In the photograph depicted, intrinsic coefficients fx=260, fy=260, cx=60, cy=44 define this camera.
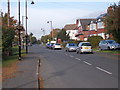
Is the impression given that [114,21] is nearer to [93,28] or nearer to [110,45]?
[110,45]

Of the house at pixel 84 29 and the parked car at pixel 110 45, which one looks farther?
the house at pixel 84 29

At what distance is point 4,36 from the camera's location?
2241 centimetres

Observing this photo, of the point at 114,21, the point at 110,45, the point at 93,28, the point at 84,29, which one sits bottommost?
the point at 110,45

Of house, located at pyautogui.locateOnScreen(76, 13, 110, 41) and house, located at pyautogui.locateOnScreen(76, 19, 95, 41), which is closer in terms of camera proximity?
house, located at pyautogui.locateOnScreen(76, 13, 110, 41)

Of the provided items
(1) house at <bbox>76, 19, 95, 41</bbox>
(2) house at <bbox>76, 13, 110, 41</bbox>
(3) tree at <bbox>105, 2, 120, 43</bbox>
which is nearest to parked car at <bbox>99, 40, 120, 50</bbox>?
(3) tree at <bbox>105, 2, 120, 43</bbox>

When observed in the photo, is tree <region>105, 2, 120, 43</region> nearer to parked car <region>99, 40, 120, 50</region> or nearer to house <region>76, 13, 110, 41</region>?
parked car <region>99, 40, 120, 50</region>

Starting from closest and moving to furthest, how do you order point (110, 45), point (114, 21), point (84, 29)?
point (114, 21), point (110, 45), point (84, 29)

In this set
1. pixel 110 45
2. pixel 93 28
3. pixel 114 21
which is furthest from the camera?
pixel 93 28

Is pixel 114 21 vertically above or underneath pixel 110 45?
above

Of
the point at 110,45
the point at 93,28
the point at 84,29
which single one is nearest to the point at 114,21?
the point at 110,45

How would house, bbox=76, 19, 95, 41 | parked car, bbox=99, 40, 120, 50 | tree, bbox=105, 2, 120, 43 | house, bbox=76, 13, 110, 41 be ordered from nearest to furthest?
tree, bbox=105, 2, 120, 43
parked car, bbox=99, 40, 120, 50
house, bbox=76, 13, 110, 41
house, bbox=76, 19, 95, 41

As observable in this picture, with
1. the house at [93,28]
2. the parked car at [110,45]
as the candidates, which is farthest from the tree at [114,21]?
the house at [93,28]

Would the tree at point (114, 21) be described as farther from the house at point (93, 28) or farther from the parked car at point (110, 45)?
the house at point (93, 28)

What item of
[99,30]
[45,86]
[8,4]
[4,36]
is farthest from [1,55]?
[99,30]
